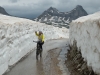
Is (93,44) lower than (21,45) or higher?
higher

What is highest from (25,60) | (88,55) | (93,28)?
(93,28)

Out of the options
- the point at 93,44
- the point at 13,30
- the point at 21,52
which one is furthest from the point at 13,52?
the point at 93,44

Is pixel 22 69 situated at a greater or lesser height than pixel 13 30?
lesser

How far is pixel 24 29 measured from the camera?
2584cm

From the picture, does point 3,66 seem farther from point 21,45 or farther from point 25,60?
point 21,45

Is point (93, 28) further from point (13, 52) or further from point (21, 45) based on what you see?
point (21, 45)

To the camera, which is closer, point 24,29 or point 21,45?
point 21,45

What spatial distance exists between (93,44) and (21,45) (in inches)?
438

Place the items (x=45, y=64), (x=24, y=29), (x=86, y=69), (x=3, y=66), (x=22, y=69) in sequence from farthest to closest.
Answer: (x=24, y=29)
(x=45, y=64)
(x=22, y=69)
(x=3, y=66)
(x=86, y=69)

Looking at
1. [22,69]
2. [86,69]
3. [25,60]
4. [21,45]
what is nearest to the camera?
[86,69]

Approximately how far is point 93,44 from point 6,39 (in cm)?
659

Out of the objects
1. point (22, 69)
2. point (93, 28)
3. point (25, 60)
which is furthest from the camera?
point (25, 60)

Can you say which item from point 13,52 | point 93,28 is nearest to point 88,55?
point 93,28

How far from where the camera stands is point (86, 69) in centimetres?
1459
